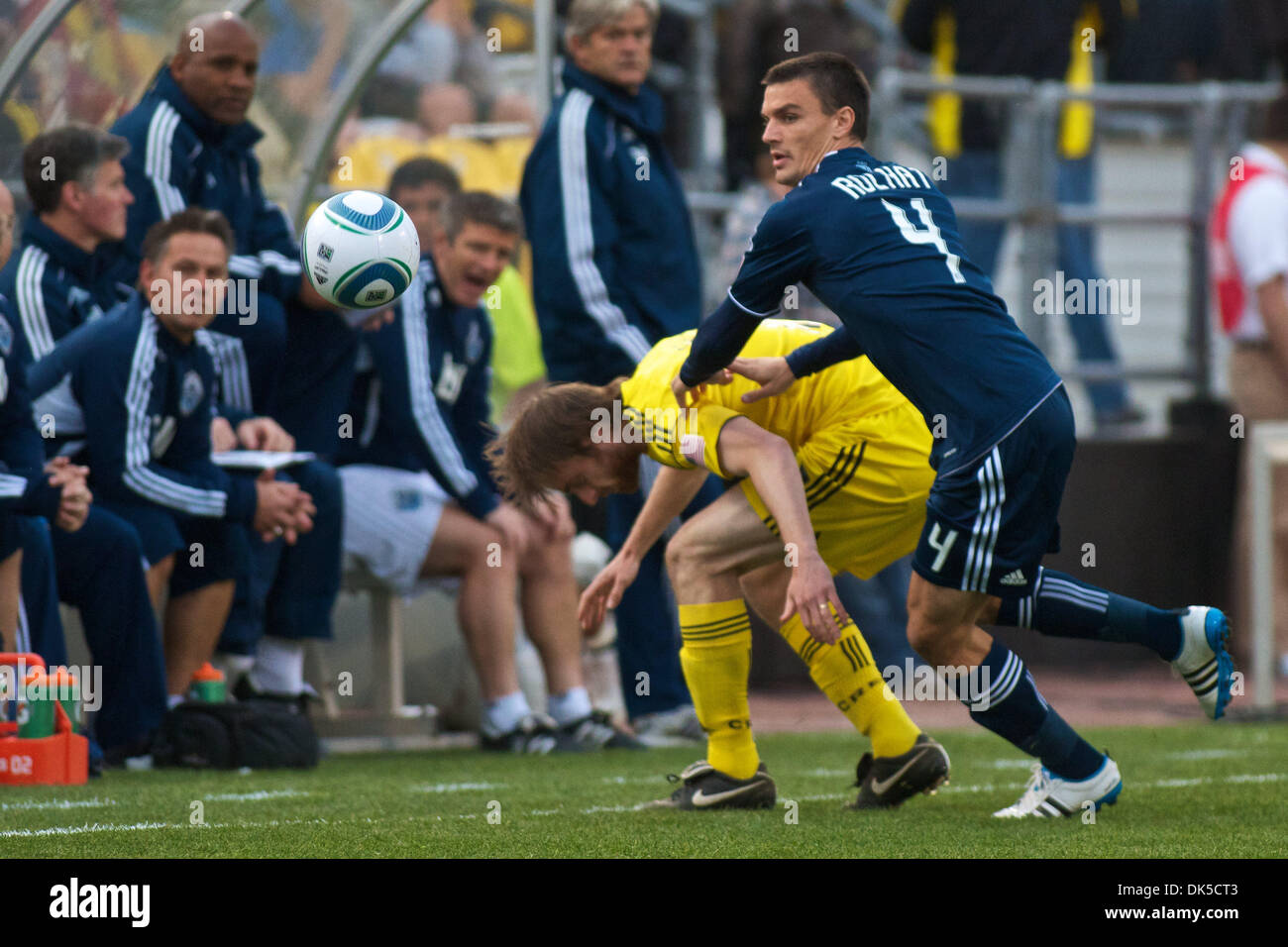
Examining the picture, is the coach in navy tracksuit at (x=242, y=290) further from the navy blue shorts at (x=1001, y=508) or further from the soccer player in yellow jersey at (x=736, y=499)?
the navy blue shorts at (x=1001, y=508)

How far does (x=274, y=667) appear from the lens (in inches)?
300

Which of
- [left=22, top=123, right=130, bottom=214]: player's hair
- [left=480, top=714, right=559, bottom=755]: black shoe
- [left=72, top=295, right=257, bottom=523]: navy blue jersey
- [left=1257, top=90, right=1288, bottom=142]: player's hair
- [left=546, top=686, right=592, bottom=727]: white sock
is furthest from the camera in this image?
[left=1257, top=90, right=1288, bottom=142]: player's hair

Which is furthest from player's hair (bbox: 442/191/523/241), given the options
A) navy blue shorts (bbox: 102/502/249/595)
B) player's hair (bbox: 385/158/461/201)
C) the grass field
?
the grass field

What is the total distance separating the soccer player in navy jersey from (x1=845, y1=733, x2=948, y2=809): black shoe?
0.24 metres

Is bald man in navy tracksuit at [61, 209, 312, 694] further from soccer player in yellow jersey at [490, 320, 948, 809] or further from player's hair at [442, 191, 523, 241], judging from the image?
soccer player in yellow jersey at [490, 320, 948, 809]

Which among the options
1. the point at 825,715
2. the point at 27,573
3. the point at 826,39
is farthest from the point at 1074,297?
the point at 27,573

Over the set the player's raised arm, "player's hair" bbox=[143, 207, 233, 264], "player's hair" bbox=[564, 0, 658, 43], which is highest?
"player's hair" bbox=[564, 0, 658, 43]

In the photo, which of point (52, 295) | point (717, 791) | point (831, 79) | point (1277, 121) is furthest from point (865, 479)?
point (1277, 121)

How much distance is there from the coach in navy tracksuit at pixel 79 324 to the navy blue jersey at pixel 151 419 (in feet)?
0.45

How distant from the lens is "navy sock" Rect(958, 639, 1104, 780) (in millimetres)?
5148

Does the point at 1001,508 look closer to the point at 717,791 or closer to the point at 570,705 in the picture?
the point at 717,791

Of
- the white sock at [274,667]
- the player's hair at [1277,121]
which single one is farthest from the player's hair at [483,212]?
the player's hair at [1277,121]

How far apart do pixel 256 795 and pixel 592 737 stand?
7.30ft

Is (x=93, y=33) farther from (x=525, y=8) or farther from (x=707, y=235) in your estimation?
(x=707, y=235)
